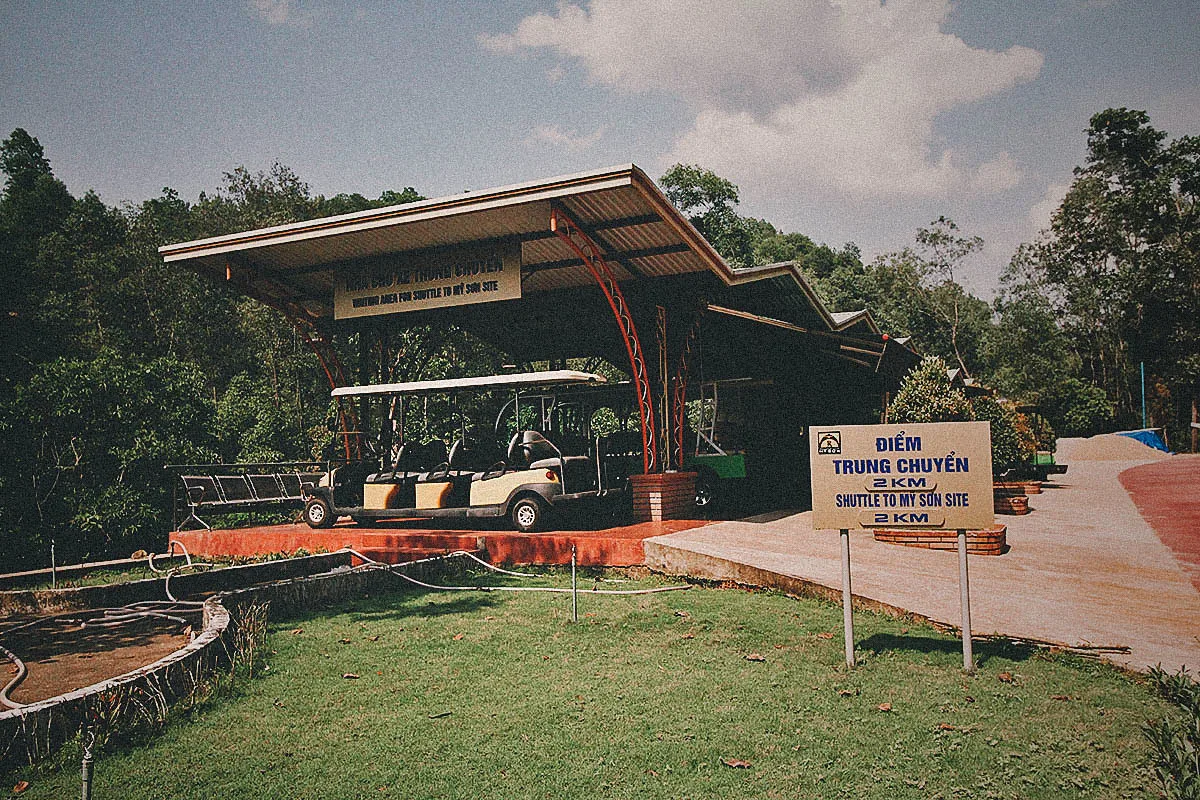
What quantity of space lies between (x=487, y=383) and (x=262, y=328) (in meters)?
17.3

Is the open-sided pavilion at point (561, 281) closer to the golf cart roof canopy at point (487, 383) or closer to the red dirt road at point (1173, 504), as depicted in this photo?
the golf cart roof canopy at point (487, 383)

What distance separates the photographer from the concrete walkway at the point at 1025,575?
5.76 m

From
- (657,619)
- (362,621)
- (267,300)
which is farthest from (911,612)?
(267,300)

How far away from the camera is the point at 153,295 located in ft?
86.5

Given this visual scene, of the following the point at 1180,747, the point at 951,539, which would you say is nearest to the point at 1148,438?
the point at 951,539

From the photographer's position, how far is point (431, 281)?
12773 millimetres

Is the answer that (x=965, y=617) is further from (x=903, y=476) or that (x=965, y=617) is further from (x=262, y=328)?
(x=262, y=328)

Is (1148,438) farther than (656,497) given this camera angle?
Yes

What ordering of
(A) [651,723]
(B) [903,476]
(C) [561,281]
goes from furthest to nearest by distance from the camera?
(C) [561,281] → (B) [903,476] → (A) [651,723]

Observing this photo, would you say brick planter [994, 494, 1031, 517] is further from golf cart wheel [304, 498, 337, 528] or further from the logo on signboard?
golf cart wheel [304, 498, 337, 528]

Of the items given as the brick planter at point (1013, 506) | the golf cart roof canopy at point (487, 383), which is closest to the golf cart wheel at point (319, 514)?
the golf cart roof canopy at point (487, 383)

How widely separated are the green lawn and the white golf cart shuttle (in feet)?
15.3

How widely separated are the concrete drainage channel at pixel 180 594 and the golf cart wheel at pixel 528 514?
144 cm

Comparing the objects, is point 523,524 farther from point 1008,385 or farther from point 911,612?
point 1008,385
